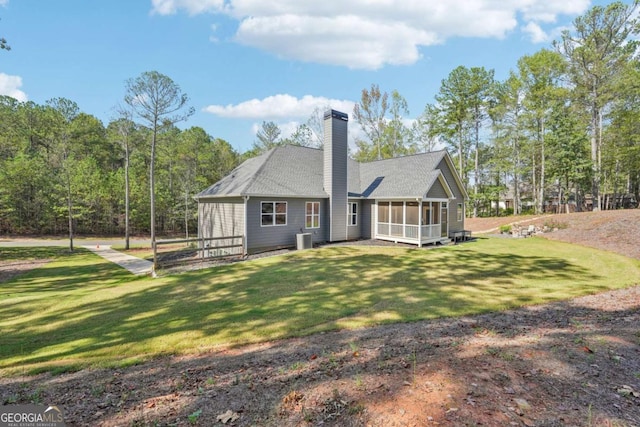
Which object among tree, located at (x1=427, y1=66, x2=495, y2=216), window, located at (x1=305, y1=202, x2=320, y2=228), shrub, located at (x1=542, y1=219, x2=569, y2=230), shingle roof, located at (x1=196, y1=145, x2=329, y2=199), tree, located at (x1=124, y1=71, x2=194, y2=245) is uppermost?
tree, located at (x1=427, y1=66, x2=495, y2=216)

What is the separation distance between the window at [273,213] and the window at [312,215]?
4.91 feet

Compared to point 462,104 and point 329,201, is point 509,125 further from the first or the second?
point 329,201

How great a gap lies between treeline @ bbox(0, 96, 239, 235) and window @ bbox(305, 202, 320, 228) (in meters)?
13.6

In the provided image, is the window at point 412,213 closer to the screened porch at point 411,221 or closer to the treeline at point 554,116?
the screened porch at point 411,221

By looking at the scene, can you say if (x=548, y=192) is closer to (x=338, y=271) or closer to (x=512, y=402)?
(x=338, y=271)

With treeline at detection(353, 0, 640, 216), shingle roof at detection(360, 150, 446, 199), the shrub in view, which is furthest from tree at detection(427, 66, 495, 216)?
shingle roof at detection(360, 150, 446, 199)

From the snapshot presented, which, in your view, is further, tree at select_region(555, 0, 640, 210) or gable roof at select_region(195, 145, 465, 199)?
tree at select_region(555, 0, 640, 210)

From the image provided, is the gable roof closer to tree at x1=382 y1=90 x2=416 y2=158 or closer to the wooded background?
the wooded background

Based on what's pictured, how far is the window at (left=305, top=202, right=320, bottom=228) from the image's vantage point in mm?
17016

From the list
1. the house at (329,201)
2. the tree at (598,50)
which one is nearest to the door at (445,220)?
the house at (329,201)

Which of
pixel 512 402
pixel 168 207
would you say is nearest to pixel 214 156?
pixel 168 207

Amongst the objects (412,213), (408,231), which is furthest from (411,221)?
(408,231)

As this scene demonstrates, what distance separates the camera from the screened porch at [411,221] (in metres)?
16.7

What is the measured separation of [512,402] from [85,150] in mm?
48887
